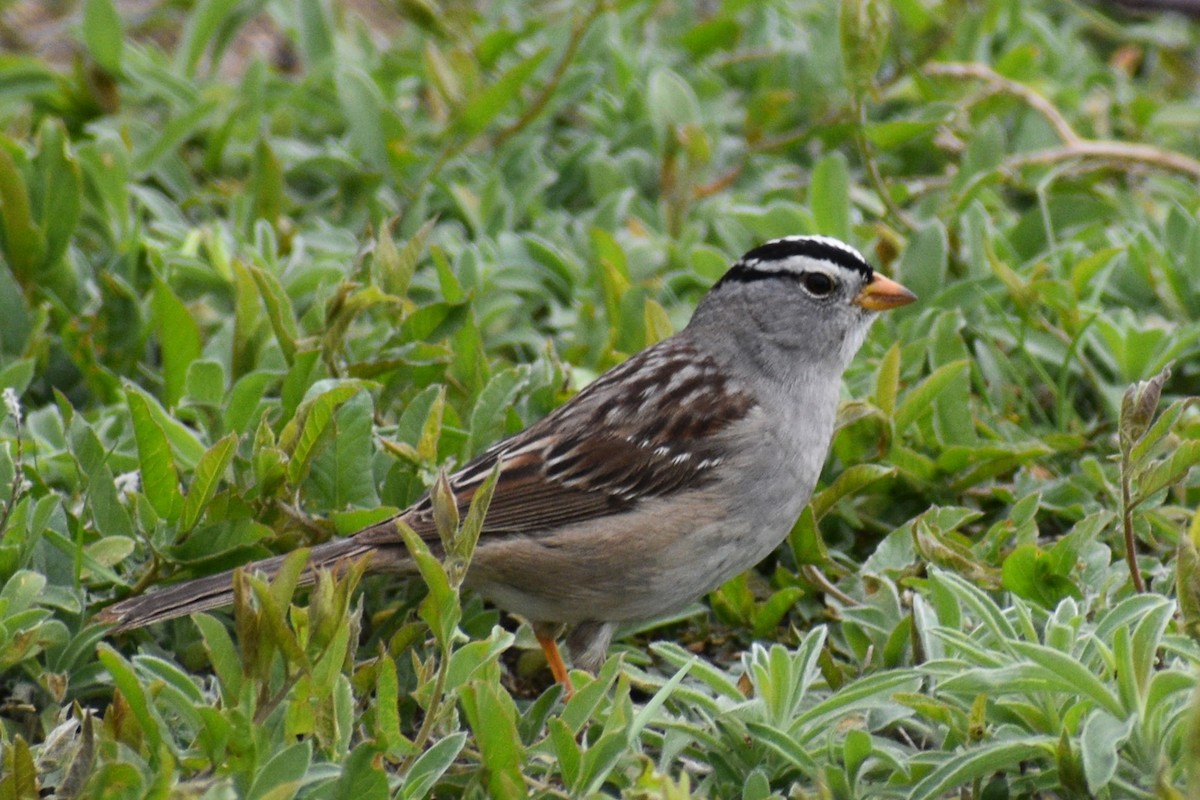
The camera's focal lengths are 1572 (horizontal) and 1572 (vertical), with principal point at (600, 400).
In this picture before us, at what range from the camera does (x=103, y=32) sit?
19.1ft

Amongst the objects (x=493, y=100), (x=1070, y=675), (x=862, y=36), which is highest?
(x=862, y=36)

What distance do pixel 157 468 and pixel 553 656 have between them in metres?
1.06

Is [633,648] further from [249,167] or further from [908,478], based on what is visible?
[249,167]

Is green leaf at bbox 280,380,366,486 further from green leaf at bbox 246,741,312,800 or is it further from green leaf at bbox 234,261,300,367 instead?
green leaf at bbox 246,741,312,800

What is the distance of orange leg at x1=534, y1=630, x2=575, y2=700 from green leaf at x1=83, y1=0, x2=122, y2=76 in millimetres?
3132

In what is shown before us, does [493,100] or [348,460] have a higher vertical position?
[493,100]

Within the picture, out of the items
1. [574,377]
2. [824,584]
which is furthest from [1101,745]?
[574,377]

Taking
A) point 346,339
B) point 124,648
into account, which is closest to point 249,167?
point 346,339

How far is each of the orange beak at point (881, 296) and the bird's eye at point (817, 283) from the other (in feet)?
0.30

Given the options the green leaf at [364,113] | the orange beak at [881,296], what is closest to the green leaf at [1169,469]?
the orange beak at [881,296]

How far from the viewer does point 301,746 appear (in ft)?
9.18

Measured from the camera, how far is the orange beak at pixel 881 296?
4.39m

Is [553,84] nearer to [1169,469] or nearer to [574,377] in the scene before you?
[574,377]

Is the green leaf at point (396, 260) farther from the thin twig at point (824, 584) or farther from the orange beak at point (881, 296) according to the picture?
the thin twig at point (824, 584)
